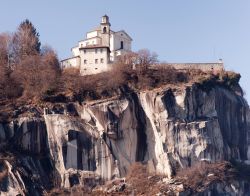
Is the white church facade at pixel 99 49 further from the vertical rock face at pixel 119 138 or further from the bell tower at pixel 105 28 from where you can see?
the vertical rock face at pixel 119 138

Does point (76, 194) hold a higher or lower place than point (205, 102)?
lower

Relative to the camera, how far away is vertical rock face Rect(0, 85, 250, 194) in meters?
85.0

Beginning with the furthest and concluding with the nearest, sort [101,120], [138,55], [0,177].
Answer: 1. [138,55]
2. [101,120]
3. [0,177]

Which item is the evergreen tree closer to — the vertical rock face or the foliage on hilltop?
the foliage on hilltop

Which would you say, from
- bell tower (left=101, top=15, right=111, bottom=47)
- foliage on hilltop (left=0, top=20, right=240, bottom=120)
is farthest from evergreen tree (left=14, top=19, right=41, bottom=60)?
bell tower (left=101, top=15, right=111, bottom=47)

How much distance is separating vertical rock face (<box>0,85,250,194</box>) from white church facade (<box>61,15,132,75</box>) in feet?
22.4

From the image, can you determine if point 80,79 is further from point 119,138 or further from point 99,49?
point 119,138

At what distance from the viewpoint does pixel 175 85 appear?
298 ft

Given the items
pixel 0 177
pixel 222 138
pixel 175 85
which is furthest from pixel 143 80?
pixel 0 177

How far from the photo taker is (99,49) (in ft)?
Answer: 314

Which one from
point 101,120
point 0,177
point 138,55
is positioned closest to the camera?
point 0,177

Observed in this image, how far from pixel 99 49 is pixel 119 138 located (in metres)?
12.4

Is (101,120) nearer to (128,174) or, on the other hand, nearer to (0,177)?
(128,174)

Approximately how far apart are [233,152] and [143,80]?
1105cm
